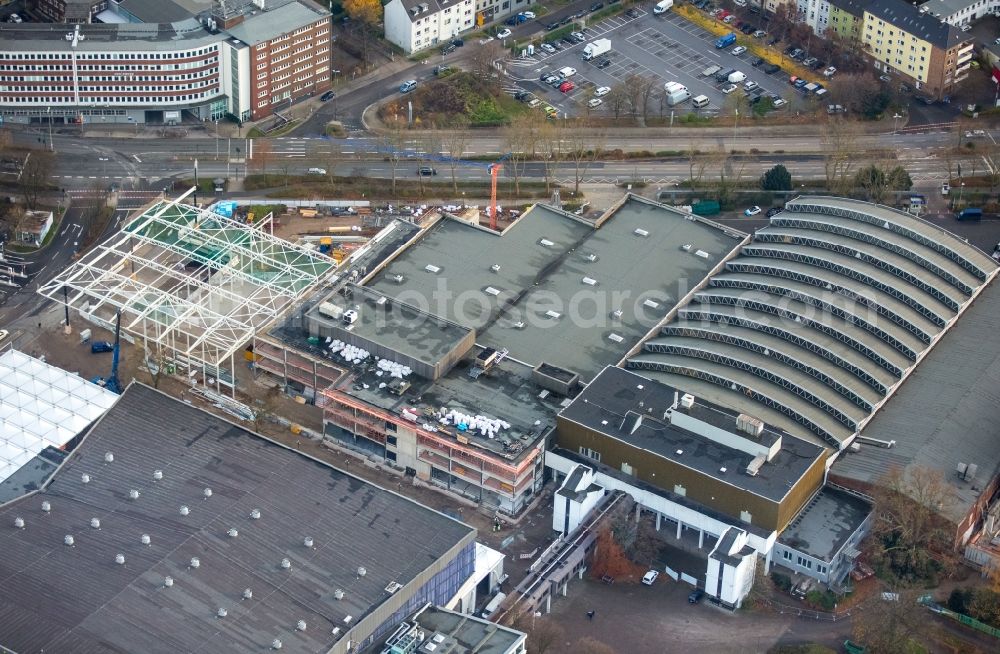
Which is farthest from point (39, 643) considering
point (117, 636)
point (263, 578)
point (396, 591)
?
point (396, 591)

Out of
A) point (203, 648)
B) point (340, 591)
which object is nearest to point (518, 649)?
point (340, 591)

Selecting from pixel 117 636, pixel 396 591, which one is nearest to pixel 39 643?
pixel 117 636

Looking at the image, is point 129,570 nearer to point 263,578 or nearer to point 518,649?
point 263,578

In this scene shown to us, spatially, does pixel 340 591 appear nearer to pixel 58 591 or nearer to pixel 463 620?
pixel 463 620

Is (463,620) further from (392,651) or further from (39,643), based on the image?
(39,643)

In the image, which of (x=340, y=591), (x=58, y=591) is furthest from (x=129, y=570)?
(x=340, y=591)
